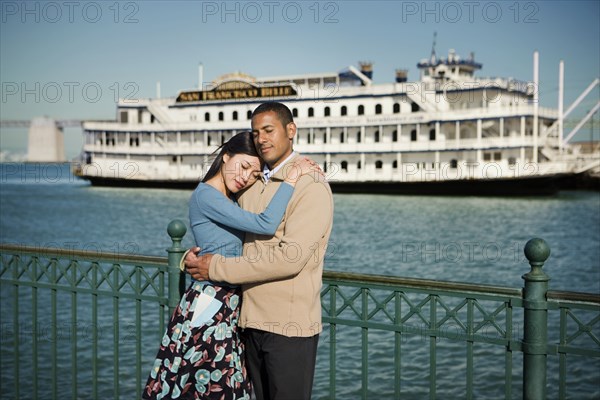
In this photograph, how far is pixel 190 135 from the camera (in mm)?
44000

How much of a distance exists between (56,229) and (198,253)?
24874 mm

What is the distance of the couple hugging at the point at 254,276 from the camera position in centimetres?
245

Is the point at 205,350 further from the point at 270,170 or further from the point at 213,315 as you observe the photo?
the point at 270,170

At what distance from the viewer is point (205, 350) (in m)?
2.67

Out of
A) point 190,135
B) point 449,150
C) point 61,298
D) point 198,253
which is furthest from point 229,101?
point 198,253

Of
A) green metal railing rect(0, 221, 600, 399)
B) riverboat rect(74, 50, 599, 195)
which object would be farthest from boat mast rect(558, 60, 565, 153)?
green metal railing rect(0, 221, 600, 399)

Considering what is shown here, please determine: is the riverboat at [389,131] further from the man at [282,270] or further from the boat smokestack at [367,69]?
the man at [282,270]

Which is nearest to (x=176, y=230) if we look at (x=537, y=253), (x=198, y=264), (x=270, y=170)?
(x=198, y=264)

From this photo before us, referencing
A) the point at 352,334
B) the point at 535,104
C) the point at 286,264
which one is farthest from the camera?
the point at 535,104

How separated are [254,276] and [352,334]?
683 centimetres

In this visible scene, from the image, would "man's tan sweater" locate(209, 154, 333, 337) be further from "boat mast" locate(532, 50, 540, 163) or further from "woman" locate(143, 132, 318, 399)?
"boat mast" locate(532, 50, 540, 163)

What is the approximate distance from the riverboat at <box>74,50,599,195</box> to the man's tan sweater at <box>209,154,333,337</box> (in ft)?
101

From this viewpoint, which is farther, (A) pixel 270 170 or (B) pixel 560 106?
(B) pixel 560 106

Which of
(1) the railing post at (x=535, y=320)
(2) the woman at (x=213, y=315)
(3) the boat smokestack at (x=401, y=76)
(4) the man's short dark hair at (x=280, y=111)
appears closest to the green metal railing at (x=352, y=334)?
(1) the railing post at (x=535, y=320)
